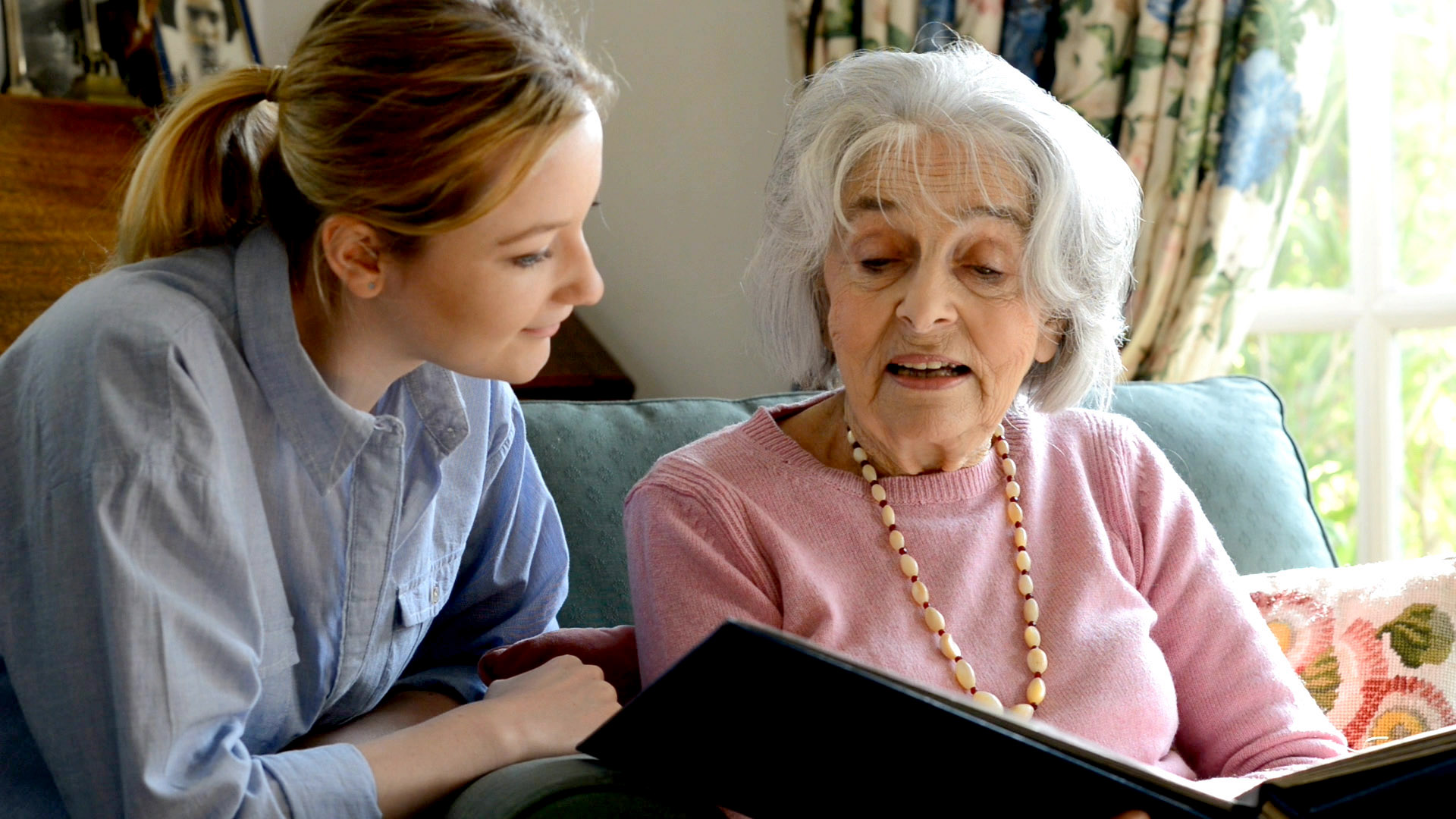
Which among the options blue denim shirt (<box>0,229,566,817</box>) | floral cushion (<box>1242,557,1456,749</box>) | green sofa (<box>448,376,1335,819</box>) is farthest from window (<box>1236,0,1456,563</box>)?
blue denim shirt (<box>0,229,566,817</box>)

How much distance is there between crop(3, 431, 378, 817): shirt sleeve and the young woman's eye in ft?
0.87

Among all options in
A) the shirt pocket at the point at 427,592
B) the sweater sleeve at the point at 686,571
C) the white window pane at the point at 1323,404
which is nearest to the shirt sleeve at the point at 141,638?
the shirt pocket at the point at 427,592

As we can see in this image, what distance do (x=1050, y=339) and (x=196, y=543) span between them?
918 millimetres

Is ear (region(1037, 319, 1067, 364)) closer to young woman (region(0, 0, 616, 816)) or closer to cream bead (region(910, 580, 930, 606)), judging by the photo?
cream bead (region(910, 580, 930, 606))

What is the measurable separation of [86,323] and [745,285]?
0.78m

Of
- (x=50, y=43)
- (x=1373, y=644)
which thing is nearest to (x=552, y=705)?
(x=1373, y=644)

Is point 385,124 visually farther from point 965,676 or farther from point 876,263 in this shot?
point 965,676

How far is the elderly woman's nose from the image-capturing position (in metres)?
1.32

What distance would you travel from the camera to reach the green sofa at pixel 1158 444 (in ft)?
5.33

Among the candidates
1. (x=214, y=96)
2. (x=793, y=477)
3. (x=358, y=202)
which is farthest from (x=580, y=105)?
(x=793, y=477)

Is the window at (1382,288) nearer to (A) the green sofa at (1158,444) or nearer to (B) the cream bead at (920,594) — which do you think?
(A) the green sofa at (1158,444)

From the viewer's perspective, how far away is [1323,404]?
287 cm

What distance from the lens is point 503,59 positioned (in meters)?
1.05

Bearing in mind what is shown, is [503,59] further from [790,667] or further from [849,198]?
[790,667]
